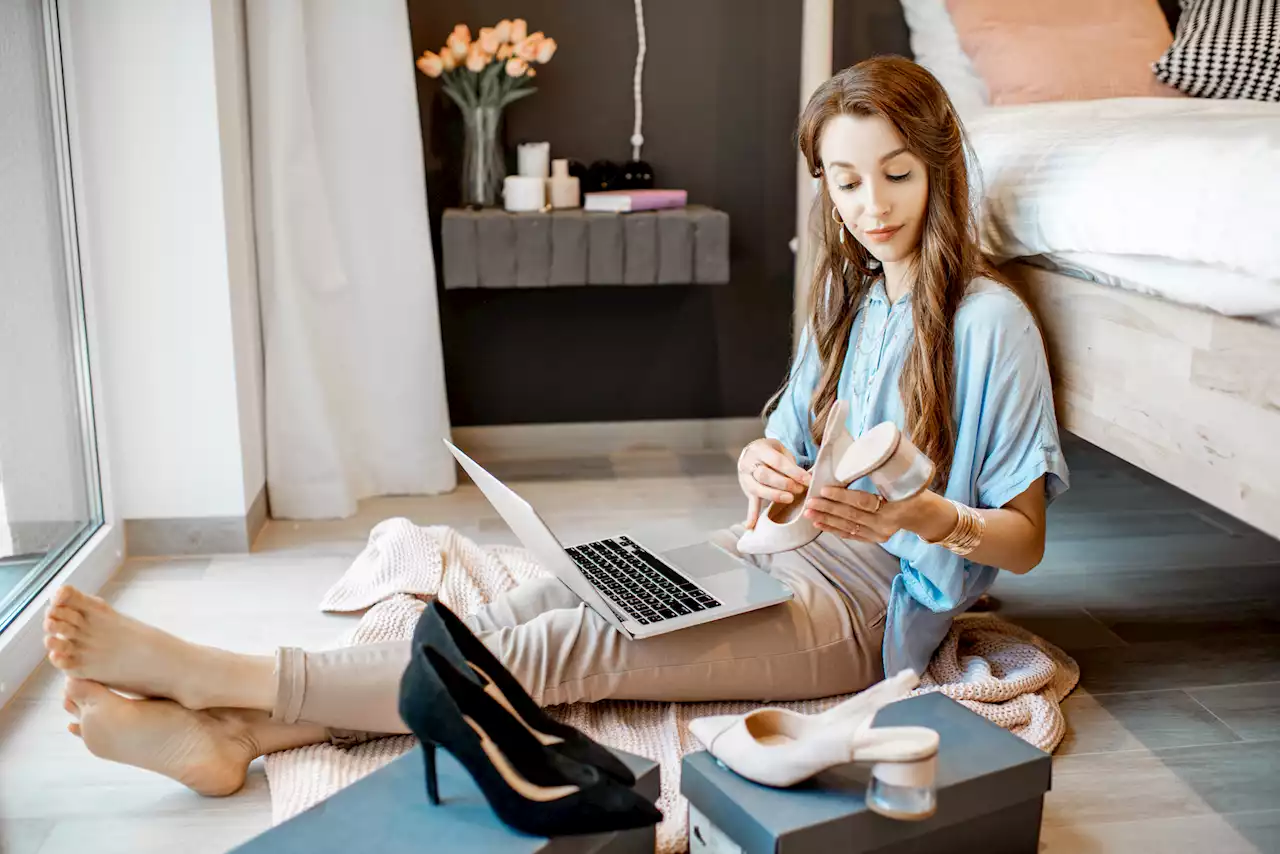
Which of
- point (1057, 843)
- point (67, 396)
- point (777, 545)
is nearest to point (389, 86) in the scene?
point (67, 396)

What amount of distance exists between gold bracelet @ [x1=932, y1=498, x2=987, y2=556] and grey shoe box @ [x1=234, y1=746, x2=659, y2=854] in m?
0.44

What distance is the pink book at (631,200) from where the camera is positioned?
2.51 m

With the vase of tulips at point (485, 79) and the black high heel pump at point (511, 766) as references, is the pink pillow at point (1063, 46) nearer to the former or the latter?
the vase of tulips at point (485, 79)

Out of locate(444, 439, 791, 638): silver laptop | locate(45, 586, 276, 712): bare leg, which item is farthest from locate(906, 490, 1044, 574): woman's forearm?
locate(45, 586, 276, 712): bare leg

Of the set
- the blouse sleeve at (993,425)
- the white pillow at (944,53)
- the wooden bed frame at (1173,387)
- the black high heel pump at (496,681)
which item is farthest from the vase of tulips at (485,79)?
the black high heel pump at (496,681)

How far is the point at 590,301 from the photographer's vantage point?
9.31 feet

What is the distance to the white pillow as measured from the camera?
7.97 ft

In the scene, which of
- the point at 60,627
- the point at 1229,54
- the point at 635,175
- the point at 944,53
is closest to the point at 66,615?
the point at 60,627

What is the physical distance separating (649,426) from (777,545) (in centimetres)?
156

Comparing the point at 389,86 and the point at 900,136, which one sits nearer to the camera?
the point at 900,136

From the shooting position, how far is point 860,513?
125cm

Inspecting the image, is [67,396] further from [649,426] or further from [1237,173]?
[1237,173]

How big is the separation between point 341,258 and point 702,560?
3.89ft

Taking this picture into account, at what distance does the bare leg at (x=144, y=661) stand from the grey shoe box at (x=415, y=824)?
292mm
